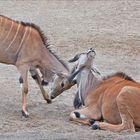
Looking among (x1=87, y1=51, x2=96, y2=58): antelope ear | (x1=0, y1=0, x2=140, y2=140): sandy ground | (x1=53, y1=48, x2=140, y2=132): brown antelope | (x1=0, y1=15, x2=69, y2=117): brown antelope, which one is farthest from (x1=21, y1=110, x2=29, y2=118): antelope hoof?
(x1=87, y1=51, x2=96, y2=58): antelope ear

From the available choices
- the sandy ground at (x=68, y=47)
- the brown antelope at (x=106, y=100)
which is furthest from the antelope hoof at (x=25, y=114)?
the brown antelope at (x=106, y=100)

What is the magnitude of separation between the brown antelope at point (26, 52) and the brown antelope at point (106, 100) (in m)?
0.31

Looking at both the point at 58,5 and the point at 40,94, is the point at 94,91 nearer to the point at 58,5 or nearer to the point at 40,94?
the point at 40,94

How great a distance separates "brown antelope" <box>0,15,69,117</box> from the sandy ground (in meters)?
0.28

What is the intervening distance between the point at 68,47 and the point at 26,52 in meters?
4.64

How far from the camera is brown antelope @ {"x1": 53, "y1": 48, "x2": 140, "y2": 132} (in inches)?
268

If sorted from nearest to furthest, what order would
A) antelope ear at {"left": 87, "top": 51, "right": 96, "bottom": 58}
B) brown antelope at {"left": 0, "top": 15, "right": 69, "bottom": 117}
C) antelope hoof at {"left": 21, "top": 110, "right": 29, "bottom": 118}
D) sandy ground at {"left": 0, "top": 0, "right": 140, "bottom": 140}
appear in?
sandy ground at {"left": 0, "top": 0, "right": 140, "bottom": 140} → antelope ear at {"left": 87, "top": 51, "right": 96, "bottom": 58} → antelope hoof at {"left": 21, "top": 110, "right": 29, "bottom": 118} → brown antelope at {"left": 0, "top": 15, "right": 69, "bottom": 117}

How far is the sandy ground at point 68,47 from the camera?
6785mm

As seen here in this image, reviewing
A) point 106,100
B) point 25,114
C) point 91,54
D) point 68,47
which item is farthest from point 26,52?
point 68,47

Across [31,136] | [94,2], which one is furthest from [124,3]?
[31,136]

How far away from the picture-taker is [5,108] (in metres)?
7.88

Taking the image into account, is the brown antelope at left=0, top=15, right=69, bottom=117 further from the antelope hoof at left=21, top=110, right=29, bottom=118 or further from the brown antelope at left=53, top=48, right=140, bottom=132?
the brown antelope at left=53, top=48, right=140, bottom=132

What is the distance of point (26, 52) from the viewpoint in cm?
789

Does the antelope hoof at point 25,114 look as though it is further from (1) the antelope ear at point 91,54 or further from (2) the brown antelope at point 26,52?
(1) the antelope ear at point 91,54
